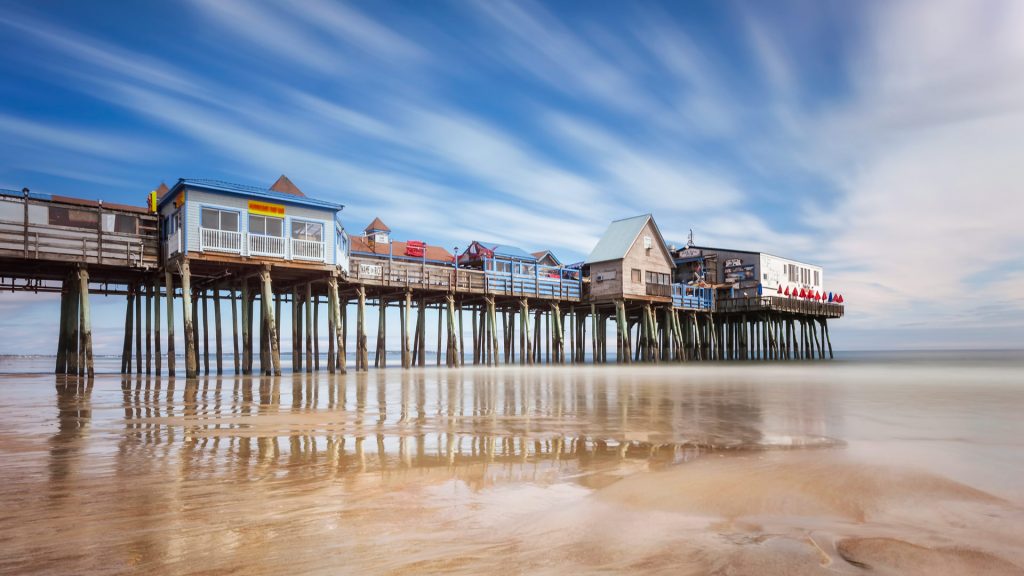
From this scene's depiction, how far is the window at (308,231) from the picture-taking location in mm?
25344

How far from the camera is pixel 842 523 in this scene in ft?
14.3

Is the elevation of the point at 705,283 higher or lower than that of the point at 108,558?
higher

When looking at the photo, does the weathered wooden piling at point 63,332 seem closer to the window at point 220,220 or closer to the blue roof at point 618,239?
the window at point 220,220

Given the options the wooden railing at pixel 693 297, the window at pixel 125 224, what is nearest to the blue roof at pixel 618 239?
the wooden railing at pixel 693 297

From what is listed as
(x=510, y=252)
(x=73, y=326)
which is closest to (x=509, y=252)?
(x=510, y=252)

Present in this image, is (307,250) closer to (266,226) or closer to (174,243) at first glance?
(266,226)

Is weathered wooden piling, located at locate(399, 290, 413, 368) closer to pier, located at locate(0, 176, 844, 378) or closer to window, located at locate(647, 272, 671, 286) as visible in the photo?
pier, located at locate(0, 176, 844, 378)

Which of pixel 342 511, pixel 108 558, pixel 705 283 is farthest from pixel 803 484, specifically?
pixel 705 283

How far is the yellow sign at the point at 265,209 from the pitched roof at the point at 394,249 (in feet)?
30.9

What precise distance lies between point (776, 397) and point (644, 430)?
788cm

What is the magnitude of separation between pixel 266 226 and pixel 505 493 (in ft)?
73.4

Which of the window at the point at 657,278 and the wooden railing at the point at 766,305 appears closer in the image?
the window at the point at 657,278

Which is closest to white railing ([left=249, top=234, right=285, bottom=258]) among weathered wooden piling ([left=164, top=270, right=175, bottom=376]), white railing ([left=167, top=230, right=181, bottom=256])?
white railing ([left=167, top=230, right=181, bottom=256])

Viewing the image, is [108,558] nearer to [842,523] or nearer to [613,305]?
[842,523]
